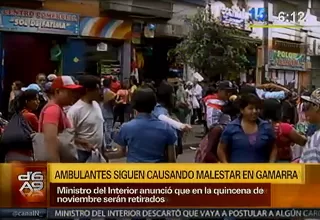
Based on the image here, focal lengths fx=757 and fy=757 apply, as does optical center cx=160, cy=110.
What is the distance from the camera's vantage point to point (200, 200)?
14.0 ft

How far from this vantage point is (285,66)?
439cm

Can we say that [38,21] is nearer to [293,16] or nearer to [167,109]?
[167,109]

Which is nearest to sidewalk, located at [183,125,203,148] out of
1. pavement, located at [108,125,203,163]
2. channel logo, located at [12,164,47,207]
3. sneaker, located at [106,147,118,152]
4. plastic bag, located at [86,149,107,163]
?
pavement, located at [108,125,203,163]

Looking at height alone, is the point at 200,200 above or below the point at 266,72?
below

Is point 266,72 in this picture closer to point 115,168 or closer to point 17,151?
point 115,168

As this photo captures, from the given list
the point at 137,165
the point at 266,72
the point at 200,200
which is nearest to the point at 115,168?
the point at 137,165

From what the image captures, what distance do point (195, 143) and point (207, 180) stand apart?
1.23 ft

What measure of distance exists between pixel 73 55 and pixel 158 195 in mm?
921

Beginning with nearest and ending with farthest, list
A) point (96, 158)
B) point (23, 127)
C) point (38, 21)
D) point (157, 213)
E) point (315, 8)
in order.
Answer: point (38, 21)
point (315, 8)
point (157, 213)
point (96, 158)
point (23, 127)

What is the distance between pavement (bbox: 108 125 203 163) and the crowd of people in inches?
1.3

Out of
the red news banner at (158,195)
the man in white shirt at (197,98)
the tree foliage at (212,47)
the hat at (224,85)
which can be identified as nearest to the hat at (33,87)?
the red news banner at (158,195)

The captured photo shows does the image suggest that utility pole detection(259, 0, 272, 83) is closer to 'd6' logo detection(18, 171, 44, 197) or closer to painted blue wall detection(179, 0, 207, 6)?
painted blue wall detection(179, 0, 207, 6)

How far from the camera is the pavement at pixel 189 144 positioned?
4.48m

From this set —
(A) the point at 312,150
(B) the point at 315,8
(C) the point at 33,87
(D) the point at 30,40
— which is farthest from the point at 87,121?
(B) the point at 315,8
